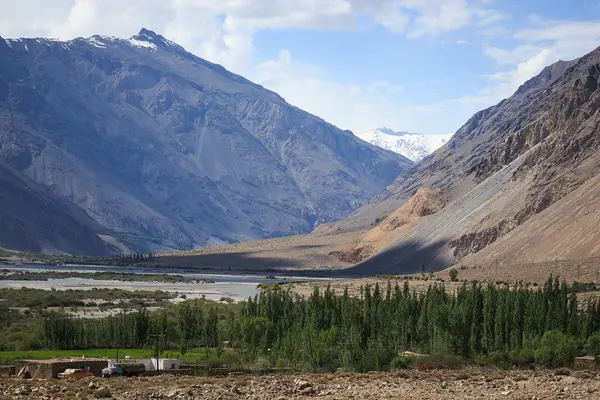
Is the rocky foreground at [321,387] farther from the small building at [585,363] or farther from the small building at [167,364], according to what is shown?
the small building at [585,363]

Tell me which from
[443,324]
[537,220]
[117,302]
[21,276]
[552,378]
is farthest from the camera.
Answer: [21,276]

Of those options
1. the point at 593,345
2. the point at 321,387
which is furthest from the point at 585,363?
the point at 321,387

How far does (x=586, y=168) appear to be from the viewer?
176 meters

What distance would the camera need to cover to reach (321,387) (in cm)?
4456

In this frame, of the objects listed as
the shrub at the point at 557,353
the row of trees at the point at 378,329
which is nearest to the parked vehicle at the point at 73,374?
the row of trees at the point at 378,329

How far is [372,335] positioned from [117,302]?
57.1 meters

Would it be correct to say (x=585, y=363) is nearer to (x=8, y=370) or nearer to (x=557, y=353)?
(x=557, y=353)

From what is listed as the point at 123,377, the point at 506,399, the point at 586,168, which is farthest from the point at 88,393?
the point at 586,168

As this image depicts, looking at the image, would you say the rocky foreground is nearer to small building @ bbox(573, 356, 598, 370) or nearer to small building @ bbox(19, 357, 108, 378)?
small building @ bbox(19, 357, 108, 378)

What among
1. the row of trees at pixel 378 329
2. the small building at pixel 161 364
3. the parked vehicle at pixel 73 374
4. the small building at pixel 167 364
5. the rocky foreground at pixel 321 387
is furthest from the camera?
the row of trees at pixel 378 329

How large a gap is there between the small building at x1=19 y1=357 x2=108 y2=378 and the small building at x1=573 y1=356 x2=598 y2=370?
2543cm

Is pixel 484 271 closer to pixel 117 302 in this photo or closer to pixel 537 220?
pixel 537 220

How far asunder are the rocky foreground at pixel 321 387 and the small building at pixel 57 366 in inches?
181

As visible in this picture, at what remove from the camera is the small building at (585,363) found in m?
57.9
